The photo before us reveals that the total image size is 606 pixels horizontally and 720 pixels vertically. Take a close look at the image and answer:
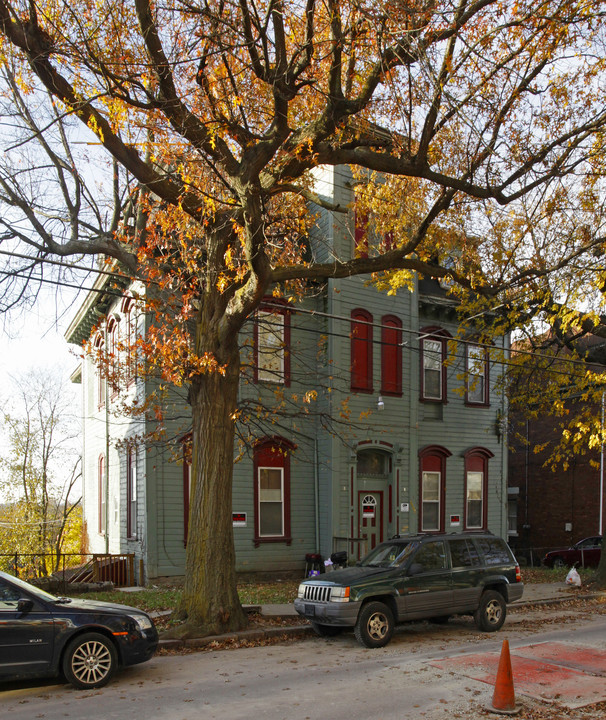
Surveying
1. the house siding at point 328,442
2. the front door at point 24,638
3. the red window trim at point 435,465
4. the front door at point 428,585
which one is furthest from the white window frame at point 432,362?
the front door at point 24,638

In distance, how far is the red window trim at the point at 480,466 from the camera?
78.6ft

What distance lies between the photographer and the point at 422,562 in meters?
12.3

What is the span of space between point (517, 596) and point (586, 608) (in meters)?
3.86

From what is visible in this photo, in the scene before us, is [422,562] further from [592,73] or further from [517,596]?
[592,73]

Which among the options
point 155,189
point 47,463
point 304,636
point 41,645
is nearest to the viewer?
point 41,645

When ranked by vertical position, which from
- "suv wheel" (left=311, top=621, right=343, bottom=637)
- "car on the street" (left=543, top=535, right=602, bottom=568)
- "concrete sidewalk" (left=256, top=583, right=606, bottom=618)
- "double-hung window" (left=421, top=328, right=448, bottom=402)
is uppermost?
"double-hung window" (left=421, top=328, right=448, bottom=402)

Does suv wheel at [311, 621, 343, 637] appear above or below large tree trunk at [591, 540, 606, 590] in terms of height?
above

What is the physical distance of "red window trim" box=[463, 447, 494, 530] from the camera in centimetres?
2397

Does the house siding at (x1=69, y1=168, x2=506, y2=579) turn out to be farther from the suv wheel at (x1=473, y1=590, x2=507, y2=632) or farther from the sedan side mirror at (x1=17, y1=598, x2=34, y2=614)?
the sedan side mirror at (x1=17, y1=598, x2=34, y2=614)

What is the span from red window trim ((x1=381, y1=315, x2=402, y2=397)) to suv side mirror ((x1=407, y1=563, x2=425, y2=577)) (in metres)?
9.84

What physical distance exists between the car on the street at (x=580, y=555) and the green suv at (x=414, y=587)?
1432 centimetres

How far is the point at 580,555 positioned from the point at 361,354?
1224 centimetres

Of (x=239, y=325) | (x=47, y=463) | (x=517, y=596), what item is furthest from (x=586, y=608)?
(x=47, y=463)

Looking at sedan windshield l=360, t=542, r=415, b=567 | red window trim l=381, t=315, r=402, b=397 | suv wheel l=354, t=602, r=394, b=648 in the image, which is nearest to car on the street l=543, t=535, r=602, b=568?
red window trim l=381, t=315, r=402, b=397
